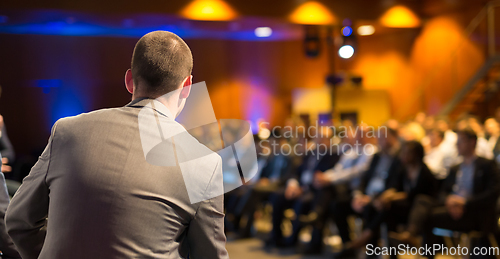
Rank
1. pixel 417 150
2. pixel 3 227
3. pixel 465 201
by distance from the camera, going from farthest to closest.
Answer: pixel 417 150 < pixel 465 201 < pixel 3 227

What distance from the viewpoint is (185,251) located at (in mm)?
1019

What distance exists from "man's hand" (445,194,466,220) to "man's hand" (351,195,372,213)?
3.05 ft

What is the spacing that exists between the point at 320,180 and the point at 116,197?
157 inches

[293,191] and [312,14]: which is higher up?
[312,14]

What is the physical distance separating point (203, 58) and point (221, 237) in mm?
9381

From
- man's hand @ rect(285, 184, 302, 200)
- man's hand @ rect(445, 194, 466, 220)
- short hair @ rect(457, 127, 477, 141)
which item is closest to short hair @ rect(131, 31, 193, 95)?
man's hand @ rect(445, 194, 466, 220)

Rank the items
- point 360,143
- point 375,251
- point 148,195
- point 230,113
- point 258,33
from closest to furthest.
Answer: point 148,195 → point 375,251 → point 360,143 → point 258,33 → point 230,113

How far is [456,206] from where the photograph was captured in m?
3.44

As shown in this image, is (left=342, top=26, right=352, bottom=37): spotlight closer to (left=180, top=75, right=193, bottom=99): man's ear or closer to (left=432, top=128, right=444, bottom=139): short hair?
(left=432, top=128, right=444, bottom=139): short hair

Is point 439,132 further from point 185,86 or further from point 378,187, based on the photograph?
point 185,86

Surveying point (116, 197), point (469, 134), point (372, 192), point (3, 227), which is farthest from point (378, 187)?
point (116, 197)

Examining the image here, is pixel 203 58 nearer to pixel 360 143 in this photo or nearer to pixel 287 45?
pixel 287 45

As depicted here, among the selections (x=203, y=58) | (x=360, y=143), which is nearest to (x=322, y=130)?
(x=360, y=143)

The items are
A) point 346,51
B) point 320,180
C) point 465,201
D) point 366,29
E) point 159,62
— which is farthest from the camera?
point 366,29
